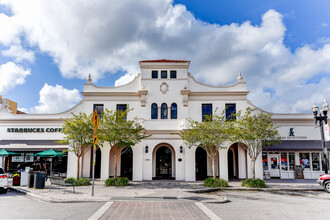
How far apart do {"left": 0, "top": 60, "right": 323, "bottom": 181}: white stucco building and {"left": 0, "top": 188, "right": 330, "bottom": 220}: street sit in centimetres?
966

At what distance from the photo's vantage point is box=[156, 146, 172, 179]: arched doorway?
73.2 feet

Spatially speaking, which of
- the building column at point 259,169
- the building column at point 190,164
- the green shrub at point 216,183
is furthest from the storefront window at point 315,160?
the building column at point 190,164

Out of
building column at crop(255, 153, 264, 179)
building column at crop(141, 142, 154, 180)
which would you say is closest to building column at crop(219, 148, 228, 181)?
building column at crop(255, 153, 264, 179)

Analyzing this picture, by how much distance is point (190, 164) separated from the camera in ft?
66.5

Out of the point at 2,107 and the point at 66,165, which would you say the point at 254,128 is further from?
the point at 2,107

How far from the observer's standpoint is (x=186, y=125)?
68.2 feet

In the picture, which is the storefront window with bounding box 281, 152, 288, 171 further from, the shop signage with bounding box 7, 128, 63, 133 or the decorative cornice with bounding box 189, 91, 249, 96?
the shop signage with bounding box 7, 128, 63, 133

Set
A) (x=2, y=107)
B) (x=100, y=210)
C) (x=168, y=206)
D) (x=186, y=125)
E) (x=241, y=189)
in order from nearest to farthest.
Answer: (x=100, y=210) < (x=168, y=206) < (x=241, y=189) < (x=186, y=125) < (x=2, y=107)

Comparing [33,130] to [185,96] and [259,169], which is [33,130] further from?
[259,169]

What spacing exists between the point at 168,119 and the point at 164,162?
13.6 feet

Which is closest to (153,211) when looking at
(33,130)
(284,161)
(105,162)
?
(105,162)

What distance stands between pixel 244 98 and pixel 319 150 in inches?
301

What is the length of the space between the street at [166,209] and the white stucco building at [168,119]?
9.66m

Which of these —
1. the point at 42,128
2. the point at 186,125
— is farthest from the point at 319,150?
the point at 42,128
